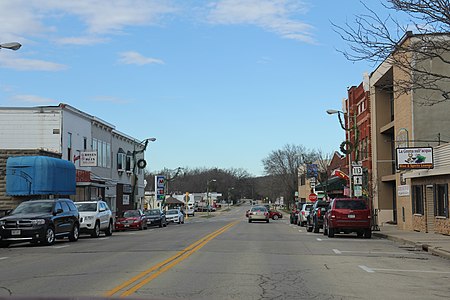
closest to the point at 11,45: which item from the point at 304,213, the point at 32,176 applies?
the point at 32,176

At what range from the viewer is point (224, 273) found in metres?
13.0

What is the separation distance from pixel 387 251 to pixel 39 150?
22.4 m

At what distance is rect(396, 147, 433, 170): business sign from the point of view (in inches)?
1091

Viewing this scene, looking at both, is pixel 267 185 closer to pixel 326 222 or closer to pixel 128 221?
pixel 128 221

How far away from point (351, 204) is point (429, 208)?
15.5 ft

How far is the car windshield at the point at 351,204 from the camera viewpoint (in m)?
27.5

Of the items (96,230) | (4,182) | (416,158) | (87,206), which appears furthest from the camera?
(4,182)

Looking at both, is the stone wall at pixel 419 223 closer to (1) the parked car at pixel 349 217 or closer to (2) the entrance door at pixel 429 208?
(2) the entrance door at pixel 429 208

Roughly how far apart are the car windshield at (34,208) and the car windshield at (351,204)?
1274 centimetres

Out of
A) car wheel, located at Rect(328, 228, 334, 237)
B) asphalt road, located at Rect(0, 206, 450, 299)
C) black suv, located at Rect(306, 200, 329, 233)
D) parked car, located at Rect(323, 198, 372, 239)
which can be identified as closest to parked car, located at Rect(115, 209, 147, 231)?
black suv, located at Rect(306, 200, 329, 233)

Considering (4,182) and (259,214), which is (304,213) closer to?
(259,214)

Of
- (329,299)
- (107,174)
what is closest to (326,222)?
(329,299)

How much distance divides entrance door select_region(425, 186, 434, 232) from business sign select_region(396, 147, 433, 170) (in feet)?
7.31

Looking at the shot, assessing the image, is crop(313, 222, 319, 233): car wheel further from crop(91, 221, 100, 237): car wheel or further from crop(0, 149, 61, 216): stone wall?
crop(0, 149, 61, 216): stone wall
